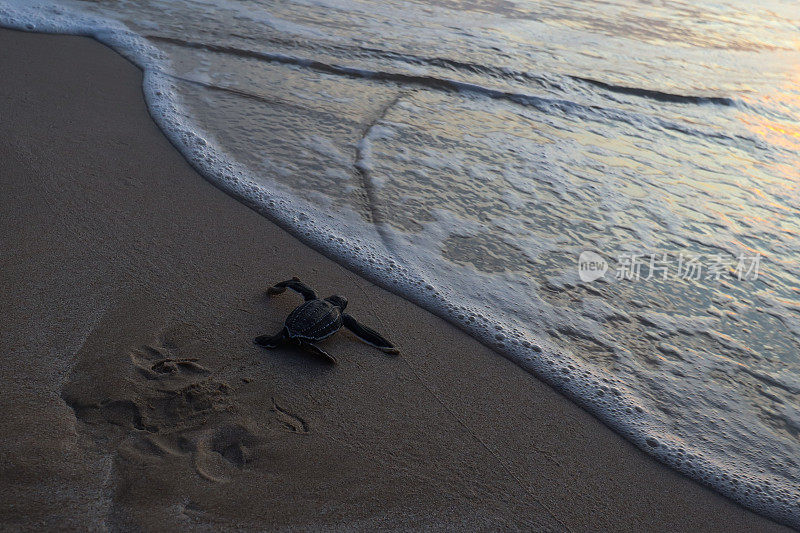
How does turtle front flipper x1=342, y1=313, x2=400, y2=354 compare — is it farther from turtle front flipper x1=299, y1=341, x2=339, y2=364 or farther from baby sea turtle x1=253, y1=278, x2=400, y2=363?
turtle front flipper x1=299, y1=341, x2=339, y2=364

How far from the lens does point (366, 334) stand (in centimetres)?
237

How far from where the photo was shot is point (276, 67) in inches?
207

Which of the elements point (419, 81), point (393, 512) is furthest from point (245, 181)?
point (419, 81)

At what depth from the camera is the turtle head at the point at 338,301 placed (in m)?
2.42

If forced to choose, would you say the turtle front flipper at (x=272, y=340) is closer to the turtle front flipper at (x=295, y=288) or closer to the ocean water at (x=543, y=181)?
the turtle front flipper at (x=295, y=288)

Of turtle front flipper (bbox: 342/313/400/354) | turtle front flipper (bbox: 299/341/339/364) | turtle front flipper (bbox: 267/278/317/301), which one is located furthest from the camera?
turtle front flipper (bbox: 267/278/317/301)

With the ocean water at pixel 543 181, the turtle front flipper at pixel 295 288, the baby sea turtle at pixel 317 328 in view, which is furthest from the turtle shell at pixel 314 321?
the ocean water at pixel 543 181

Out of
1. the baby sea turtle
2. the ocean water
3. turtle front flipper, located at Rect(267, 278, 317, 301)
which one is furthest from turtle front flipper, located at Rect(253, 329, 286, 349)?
the ocean water

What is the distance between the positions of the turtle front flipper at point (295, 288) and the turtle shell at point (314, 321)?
14cm

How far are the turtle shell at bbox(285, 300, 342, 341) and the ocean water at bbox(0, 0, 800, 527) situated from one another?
0.55m

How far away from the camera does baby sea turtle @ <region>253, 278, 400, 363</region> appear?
2.21m

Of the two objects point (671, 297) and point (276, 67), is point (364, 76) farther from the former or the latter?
point (671, 297)

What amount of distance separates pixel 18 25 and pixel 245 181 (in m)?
2.94

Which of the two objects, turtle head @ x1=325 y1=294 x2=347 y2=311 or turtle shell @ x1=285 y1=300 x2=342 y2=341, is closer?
turtle shell @ x1=285 y1=300 x2=342 y2=341
